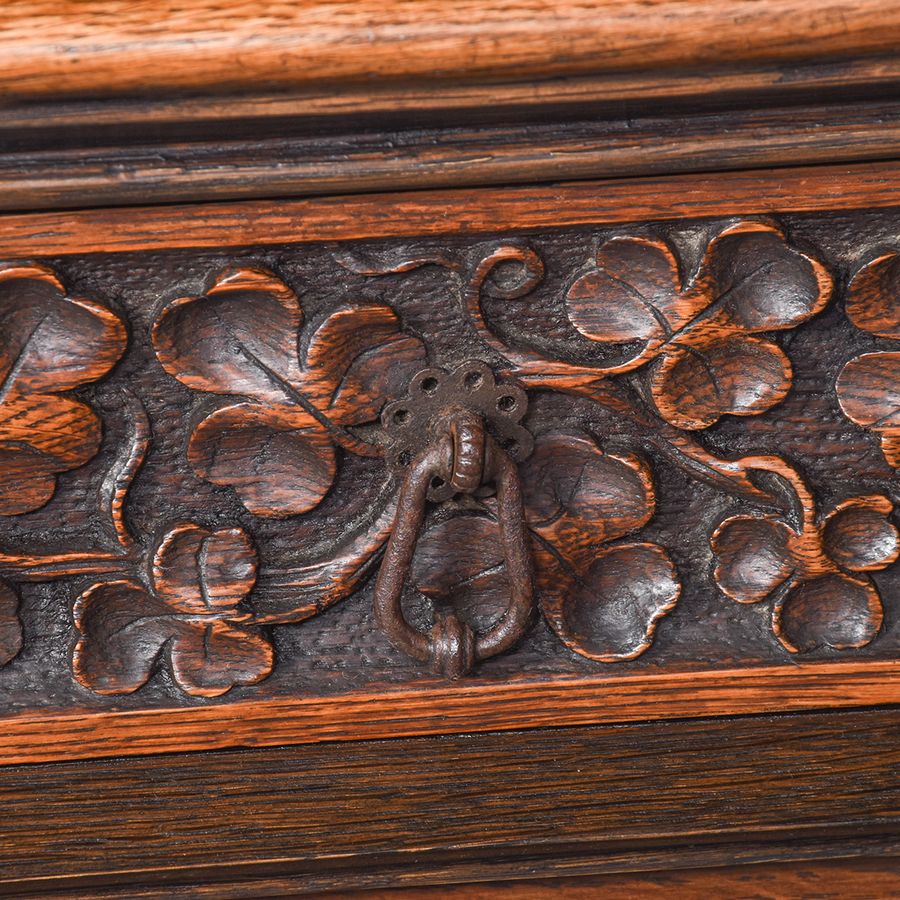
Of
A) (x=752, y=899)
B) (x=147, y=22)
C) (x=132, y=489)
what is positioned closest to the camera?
(x=147, y=22)

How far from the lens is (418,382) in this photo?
1.48ft

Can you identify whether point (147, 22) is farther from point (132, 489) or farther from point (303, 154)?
point (132, 489)

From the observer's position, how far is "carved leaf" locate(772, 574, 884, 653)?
1.64 feet

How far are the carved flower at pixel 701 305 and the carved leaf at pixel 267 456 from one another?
0.39ft

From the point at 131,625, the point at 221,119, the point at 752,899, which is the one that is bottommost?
the point at 752,899

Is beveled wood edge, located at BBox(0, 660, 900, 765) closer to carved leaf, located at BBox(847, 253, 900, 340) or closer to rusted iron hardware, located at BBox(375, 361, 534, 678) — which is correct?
rusted iron hardware, located at BBox(375, 361, 534, 678)

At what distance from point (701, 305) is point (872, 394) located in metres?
0.09

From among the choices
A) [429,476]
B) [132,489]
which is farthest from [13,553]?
[429,476]

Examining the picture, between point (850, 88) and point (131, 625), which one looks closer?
point (850, 88)

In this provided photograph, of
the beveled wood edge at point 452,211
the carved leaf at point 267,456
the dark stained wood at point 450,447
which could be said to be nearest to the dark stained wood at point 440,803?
the dark stained wood at point 450,447

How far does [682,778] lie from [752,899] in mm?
94

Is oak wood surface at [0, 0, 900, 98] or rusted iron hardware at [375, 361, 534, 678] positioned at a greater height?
oak wood surface at [0, 0, 900, 98]

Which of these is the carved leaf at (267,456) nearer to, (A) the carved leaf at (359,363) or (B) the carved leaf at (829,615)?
(A) the carved leaf at (359,363)

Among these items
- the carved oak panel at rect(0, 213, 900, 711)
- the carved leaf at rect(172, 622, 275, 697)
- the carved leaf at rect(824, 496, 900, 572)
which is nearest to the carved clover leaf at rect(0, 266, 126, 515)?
the carved oak panel at rect(0, 213, 900, 711)
